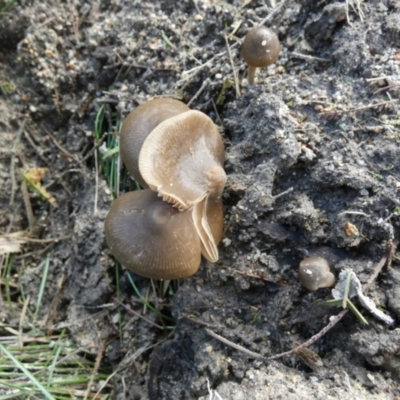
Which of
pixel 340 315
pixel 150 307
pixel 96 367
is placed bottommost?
pixel 96 367

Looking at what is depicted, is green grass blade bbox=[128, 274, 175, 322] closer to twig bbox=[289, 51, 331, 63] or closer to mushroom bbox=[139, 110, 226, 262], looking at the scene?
mushroom bbox=[139, 110, 226, 262]

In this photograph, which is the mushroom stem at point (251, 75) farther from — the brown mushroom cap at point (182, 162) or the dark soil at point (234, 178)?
the brown mushroom cap at point (182, 162)

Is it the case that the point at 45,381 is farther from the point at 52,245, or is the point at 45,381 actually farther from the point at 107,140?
the point at 107,140

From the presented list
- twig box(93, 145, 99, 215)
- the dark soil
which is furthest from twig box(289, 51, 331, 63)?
twig box(93, 145, 99, 215)

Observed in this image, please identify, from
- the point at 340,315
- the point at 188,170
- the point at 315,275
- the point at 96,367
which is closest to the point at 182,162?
the point at 188,170

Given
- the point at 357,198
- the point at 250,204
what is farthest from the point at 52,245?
the point at 357,198

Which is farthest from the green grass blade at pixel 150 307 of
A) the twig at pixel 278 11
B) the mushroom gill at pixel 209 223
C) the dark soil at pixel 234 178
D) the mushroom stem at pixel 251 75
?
the twig at pixel 278 11

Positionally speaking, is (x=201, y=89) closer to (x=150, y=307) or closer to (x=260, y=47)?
(x=260, y=47)
